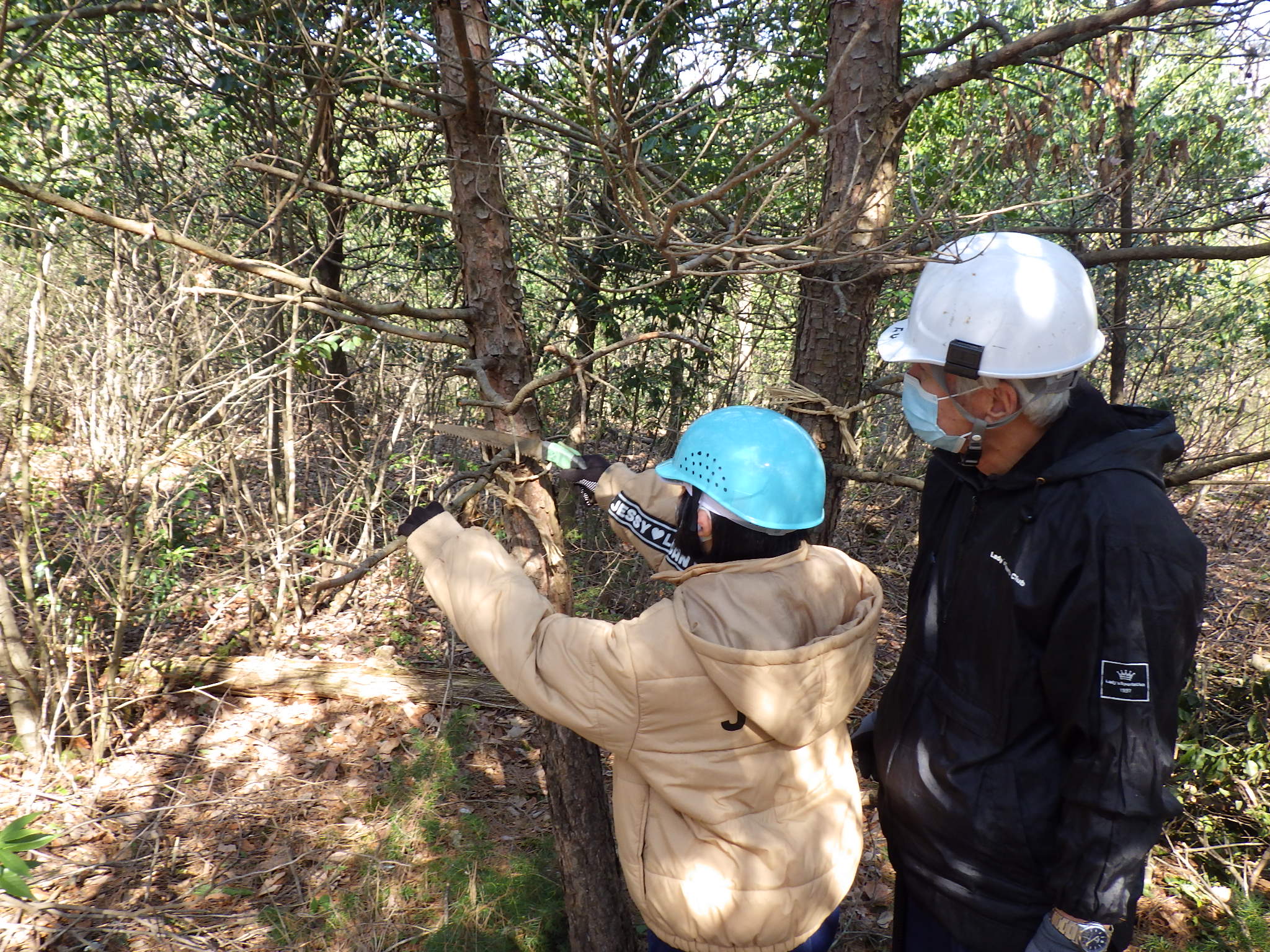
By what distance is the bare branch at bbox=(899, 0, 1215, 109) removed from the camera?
2230 millimetres

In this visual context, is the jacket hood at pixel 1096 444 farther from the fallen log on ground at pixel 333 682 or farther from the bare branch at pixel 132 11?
the fallen log on ground at pixel 333 682

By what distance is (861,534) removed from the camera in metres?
7.27

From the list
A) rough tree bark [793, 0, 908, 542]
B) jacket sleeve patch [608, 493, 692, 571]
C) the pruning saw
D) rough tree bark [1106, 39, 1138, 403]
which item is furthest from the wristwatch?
rough tree bark [1106, 39, 1138, 403]

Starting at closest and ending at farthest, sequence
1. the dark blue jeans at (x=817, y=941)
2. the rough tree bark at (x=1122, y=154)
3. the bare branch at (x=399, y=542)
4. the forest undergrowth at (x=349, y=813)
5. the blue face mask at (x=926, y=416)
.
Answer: the blue face mask at (x=926, y=416), the dark blue jeans at (x=817, y=941), the bare branch at (x=399, y=542), the forest undergrowth at (x=349, y=813), the rough tree bark at (x=1122, y=154)

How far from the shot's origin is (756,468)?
1.75m

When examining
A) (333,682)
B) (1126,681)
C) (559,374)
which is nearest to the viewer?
(1126,681)

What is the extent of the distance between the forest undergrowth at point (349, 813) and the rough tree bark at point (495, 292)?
2.48 feet

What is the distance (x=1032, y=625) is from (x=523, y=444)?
149 cm

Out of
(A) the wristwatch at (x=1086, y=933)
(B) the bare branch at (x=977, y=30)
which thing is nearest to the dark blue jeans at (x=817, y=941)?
(A) the wristwatch at (x=1086, y=933)

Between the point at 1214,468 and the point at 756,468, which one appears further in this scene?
the point at 1214,468

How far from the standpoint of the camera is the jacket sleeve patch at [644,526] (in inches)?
78.1

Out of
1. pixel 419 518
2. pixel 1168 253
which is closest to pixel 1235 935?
pixel 1168 253

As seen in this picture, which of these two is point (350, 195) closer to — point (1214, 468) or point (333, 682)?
point (1214, 468)

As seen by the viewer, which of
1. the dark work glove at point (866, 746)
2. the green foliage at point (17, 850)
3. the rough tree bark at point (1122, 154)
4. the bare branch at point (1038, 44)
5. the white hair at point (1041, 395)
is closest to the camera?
the green foliage at point (17, 850)
